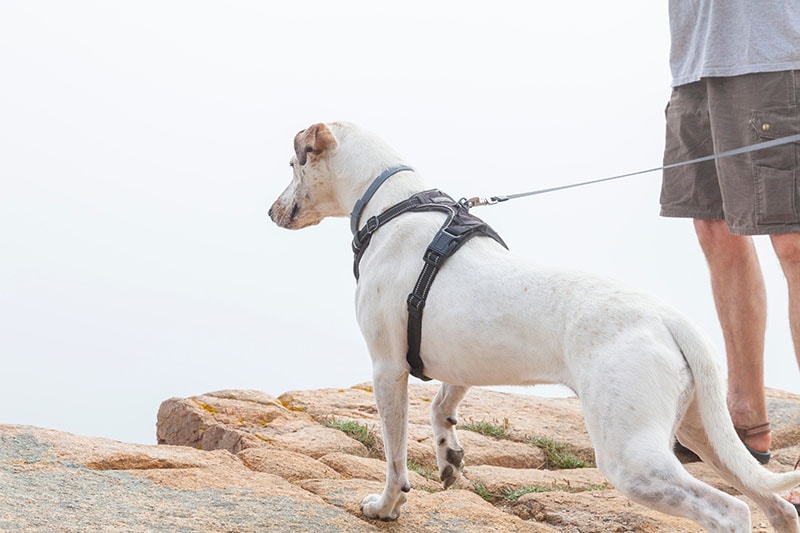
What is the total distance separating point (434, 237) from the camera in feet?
10.8

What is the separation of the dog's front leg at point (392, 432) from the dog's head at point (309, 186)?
0.84 meters

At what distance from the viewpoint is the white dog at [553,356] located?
104 inches

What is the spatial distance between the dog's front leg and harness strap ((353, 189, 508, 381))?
0.27 ft

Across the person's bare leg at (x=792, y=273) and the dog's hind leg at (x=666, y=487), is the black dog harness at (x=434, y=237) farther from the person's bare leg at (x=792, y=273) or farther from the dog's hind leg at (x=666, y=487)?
the person's bare leg at (x=792, y=273)

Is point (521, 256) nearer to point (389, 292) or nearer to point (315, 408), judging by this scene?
point (389, 292)

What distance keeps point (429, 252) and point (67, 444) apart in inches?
73.0

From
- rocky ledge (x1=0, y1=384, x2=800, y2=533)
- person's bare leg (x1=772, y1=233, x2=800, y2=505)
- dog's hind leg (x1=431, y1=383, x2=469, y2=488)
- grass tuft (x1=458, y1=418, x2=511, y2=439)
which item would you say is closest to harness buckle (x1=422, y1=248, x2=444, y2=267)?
dog's hind leg (x1=431, y1=383, x2=469, y2=488)

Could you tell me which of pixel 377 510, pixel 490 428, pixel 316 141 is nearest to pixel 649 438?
pixel 377 510

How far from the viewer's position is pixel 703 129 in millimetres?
4391

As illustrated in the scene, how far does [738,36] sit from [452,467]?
7.26 ft

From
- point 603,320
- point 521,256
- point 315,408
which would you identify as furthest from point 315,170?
point 315,408

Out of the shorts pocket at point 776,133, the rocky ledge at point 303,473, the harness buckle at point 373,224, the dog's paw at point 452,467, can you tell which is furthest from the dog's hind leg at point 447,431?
the shorts pocket at point 776,133

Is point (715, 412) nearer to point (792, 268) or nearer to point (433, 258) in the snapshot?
point (433, 258)

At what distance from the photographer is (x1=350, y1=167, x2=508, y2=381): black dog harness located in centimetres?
321
